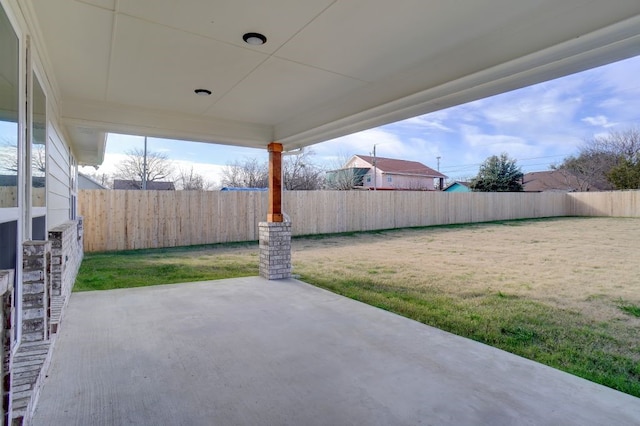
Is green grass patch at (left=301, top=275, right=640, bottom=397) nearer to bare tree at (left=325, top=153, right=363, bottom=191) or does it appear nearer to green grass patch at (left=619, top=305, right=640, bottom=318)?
green grass patch at (left=619, top=305, right=640, bottom=318)

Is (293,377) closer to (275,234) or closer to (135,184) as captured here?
(275,234)

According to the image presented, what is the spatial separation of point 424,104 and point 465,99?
371mm

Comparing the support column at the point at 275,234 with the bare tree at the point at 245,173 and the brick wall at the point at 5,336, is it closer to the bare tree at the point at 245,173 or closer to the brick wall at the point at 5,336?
the brick wall at the point at 5,336

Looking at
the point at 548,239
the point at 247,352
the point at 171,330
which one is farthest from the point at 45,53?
the point at 548,239

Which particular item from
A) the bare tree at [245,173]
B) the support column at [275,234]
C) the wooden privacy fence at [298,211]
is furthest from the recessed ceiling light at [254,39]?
the bare tree at [245,173]

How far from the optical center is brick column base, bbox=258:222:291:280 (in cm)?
598

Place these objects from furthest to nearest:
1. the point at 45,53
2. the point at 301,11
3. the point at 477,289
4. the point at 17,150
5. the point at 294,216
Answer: the point at 294,216 → the point at 477,289 → the point at 45,53 → the point at 301,11 → the point at 17,150

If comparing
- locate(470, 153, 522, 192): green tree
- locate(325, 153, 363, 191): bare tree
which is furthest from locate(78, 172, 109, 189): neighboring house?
locate(470, 153, 522, 192): green tree

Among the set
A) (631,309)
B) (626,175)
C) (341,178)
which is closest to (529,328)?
(631,309)

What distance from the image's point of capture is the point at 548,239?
1134cm

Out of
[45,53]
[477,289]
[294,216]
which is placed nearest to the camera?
[45,53]

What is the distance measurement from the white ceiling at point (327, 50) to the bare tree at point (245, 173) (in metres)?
19.1

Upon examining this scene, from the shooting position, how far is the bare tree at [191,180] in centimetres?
2334

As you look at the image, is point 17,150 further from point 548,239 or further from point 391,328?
point 548,239
